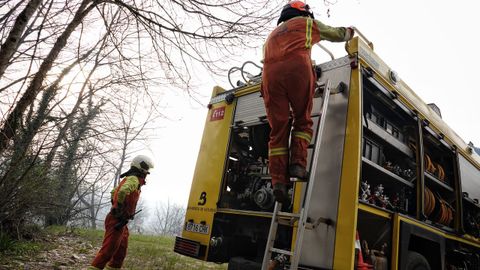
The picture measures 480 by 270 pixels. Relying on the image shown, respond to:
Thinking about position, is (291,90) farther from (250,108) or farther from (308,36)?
(250,108)

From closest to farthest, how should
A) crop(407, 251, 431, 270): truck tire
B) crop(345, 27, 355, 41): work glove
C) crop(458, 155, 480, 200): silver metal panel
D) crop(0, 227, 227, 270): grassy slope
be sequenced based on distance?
crop(345, 27, 355, 41): work glove, crop(407, 251, 431, 270): truck tire, crop(458, 155, 480, 200): silver metal panel, crop(0, 227, 227, 270): grassy slope

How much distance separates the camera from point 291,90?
2.67 metres

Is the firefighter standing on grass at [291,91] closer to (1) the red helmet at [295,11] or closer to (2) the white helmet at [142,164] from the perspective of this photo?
(1) the red helmet at [295,11]

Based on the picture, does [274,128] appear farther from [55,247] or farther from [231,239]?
[55,247]

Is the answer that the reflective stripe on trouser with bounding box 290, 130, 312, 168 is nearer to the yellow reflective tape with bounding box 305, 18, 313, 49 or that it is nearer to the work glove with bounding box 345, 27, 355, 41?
the yellow reflective tape with bounding box 305, 18, 313, 49

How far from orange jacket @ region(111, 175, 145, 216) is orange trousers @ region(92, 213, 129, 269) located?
0.80 ft

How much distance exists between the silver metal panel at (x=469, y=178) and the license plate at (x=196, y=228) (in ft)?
11.8

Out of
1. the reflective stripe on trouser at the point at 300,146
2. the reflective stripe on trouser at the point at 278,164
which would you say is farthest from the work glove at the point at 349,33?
the reflective stripe on trouser at the point at 278,164

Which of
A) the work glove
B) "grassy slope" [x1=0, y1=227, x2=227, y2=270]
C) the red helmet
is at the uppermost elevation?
the red helmet

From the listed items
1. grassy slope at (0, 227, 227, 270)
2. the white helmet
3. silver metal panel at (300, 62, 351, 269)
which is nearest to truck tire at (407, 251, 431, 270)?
silver metal panel at (300, 62, 351, 269)

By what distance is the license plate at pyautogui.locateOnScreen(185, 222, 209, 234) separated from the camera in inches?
148

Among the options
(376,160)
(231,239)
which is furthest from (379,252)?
(231,239)

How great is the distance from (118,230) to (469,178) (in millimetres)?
5072

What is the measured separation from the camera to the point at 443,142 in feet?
13.9
